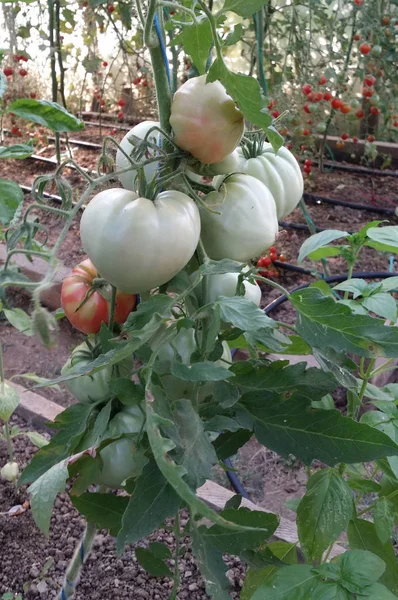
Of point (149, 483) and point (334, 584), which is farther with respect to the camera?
point (334, 584)

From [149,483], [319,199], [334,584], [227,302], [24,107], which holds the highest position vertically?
[24,107]

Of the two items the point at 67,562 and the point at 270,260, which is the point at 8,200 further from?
the point at 270,260

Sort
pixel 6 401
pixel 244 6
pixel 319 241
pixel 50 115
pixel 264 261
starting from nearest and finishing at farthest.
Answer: pixel 244 6 → pixel 50 115 → pixel 319 241 → pixel 6 401 → pixel 264 261

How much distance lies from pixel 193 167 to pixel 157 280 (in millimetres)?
136

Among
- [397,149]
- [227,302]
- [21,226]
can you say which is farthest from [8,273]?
[397,149]

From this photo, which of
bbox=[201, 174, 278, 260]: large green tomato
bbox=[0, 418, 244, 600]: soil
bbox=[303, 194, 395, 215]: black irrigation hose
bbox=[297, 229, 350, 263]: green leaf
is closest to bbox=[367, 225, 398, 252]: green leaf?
bbox=[297, 229, 350, 263]: green leaf

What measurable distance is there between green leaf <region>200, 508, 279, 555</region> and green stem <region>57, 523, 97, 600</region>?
0.78 ft

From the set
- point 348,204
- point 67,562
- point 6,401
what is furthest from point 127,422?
point 348,204

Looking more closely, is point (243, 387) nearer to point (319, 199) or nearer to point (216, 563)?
point (216, 563)

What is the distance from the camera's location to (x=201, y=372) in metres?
0.50

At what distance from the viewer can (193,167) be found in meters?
0.62

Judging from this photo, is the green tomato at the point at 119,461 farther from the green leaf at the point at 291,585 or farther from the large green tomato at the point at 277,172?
the large green tomato at the point at 277,172

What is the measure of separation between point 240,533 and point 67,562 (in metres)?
0.77

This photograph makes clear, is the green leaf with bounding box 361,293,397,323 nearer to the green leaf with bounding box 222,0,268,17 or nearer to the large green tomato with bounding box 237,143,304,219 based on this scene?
the large green tomato with bounding box 237,143,304,219
